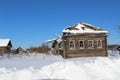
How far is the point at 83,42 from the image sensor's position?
3806 cm

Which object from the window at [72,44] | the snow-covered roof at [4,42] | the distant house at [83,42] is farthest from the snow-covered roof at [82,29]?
the snow-covered roof at [4,42]

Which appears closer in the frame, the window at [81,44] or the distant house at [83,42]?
the distant house at [83,42]

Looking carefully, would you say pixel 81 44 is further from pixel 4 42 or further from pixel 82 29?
pixel 4 42

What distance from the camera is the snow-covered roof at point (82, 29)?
125ft

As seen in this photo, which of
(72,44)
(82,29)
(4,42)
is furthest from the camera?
(4,42)

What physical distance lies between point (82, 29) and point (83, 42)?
2.30 meters

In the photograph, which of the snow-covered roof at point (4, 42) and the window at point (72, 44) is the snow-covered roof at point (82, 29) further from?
the snow-covered roof at point (4, 42)

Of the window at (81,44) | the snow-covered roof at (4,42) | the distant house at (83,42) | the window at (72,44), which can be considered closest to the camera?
the distant house at (83,42)

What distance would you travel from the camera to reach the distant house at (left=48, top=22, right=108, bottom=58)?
1484 inches

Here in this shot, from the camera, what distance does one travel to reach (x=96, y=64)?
1443 cm

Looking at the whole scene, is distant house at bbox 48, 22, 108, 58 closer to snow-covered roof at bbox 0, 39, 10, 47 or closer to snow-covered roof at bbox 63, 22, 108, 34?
snow-covered roof at bbox 63, 22, 108, 34

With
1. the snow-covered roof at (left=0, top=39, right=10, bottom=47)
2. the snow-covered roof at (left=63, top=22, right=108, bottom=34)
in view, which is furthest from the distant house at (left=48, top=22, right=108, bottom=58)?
the snow-covered roof at (left=0, top=39, right=10, bottom=47)

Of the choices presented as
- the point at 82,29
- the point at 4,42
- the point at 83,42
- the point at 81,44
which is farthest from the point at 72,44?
the point at 4,42

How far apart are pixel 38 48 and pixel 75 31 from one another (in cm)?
4387
